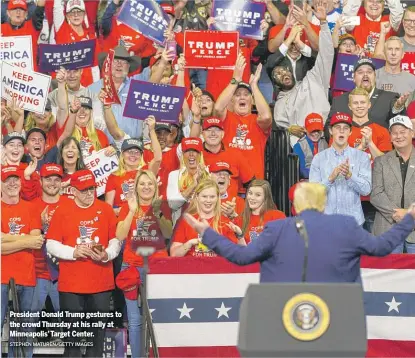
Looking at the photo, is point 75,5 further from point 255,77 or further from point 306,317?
point 306,317

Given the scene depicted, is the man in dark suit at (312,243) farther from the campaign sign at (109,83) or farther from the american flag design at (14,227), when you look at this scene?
the campaign sign at (109,83)

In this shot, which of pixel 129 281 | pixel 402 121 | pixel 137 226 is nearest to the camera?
pixel 129 281

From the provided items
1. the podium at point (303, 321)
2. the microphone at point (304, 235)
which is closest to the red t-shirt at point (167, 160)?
A: the microphone at point (304, 235)

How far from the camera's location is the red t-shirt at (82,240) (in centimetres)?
1131

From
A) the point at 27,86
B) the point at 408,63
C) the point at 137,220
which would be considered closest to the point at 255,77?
the point at 408,63

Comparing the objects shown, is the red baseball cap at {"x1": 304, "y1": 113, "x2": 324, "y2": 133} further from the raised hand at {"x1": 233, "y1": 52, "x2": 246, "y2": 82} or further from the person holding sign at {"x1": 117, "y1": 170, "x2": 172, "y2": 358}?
the person holding sign at {"x1": 117, "y1": 170, "x2": 172, "y2": 358}

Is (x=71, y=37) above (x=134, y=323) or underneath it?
above

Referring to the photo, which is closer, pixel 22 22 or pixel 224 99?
pixel 224 99

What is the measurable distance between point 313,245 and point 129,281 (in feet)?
10.9

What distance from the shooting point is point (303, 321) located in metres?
7.25

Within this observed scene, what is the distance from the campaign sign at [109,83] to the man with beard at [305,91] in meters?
1.74

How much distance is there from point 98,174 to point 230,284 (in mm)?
2541

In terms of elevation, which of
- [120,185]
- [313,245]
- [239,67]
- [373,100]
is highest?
[239,67]

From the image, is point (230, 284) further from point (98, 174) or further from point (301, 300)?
point (301, 300)
